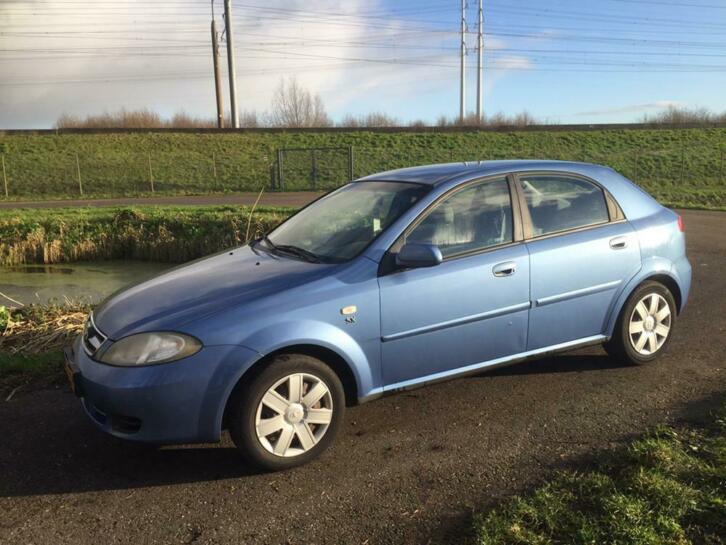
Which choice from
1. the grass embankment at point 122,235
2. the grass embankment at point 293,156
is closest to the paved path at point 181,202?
the grass embankment at point 293,156

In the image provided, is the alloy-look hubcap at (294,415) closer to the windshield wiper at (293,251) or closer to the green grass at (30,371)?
the windshield wiper at (293,251)

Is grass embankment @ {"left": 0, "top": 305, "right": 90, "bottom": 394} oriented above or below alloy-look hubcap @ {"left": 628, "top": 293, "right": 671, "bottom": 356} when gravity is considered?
below

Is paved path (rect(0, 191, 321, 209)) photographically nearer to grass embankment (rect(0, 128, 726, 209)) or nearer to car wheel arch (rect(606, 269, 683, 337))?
grass embankment (rect(0, 128, 726, 209))

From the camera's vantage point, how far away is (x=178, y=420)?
313 centimetres

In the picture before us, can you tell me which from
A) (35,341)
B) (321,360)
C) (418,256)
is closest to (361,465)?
(321,360)

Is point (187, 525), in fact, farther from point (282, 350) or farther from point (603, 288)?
point (603, 288)

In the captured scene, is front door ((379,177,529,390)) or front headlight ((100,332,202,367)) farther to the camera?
front door ((379,177,529,390))

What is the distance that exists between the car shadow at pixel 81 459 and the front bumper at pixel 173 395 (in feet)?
0.92

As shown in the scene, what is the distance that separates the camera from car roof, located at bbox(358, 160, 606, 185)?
422 cm

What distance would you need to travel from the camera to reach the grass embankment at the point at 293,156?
30344 millimetres

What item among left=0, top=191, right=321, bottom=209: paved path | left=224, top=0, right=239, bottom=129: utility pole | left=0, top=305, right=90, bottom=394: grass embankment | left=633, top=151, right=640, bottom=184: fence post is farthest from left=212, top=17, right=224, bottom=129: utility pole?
left=0, top=305, right=90, bottom=394: grass embankment

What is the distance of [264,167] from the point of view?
33.3 meters

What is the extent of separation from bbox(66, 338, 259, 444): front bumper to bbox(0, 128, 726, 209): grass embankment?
27.0 m

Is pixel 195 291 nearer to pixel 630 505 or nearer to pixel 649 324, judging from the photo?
pixel 630 505
